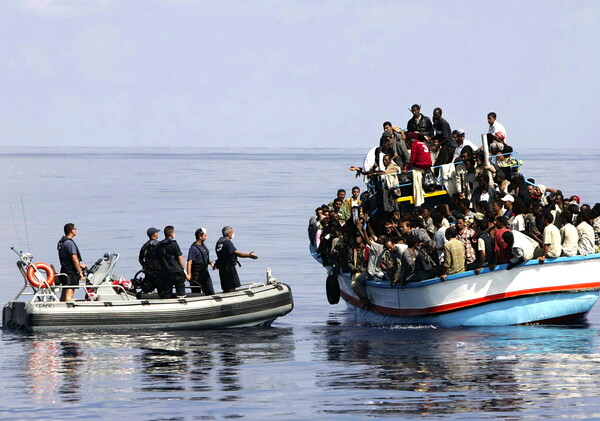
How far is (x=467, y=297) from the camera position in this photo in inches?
977

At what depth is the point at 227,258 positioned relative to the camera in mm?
25891

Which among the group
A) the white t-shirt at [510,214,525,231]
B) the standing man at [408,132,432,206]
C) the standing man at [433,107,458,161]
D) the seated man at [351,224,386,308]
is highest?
the standing man at [433,107,458,161]

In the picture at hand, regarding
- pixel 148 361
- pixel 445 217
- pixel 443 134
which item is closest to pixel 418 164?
pixel 443 134

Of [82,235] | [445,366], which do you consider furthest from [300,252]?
[445,366]

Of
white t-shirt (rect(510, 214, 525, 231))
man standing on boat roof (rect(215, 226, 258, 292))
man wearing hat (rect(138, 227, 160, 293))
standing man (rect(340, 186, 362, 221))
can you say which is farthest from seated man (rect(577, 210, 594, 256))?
man wearing hat (rect(138, 227, 160, 293))

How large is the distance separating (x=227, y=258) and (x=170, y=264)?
1307 mm

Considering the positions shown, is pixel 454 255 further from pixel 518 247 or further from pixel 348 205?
pixel 348 205

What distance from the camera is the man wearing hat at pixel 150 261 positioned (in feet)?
82.7

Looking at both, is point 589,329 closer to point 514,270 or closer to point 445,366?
point 514,270

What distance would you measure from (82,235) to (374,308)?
33252mm

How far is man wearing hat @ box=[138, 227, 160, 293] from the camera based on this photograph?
25.2 metres

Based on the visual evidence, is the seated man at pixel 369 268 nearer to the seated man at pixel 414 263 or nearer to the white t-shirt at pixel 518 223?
the seated man at pixel 414 263

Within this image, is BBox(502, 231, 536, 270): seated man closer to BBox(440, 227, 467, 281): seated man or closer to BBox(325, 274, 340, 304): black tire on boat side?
BBox(440, 227, 467, 281): seated man

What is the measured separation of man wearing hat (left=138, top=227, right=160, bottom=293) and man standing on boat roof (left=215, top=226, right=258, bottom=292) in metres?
1.31
